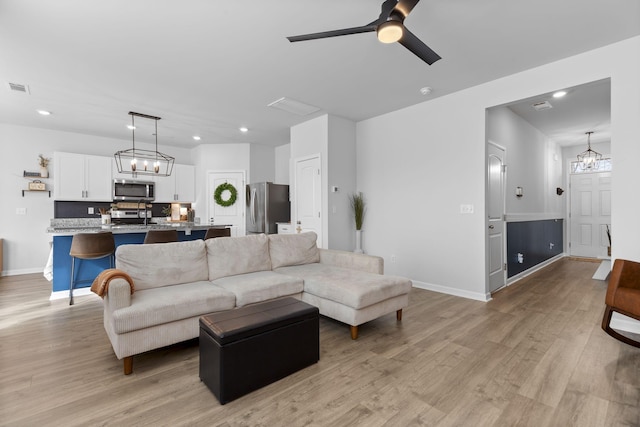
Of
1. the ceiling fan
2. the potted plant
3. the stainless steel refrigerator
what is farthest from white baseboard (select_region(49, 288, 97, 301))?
the ceiling fan

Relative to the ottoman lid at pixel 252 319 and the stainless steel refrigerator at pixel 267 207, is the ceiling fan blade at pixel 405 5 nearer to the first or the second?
the ottoman lid at pixel 252 319

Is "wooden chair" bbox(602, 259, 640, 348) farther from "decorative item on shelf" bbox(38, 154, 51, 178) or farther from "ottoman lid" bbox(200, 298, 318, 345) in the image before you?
"decorative item on shelf" bbox(38, 154, 51, 178)

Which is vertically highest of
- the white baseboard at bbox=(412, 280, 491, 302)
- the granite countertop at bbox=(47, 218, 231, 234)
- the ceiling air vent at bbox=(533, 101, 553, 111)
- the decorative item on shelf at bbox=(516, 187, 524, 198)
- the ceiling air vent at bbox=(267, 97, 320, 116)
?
the ceiling air vent at bbox=(533, 101, 553, 111)

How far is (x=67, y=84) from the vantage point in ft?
12.4

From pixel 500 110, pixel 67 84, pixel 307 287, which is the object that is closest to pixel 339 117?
pixel 500 110

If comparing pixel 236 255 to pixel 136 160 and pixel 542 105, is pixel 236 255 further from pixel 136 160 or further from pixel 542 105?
pixel 542 105

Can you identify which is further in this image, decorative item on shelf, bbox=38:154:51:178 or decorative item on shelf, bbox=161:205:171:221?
decorative item on shelf, bbox=161:205:171:221

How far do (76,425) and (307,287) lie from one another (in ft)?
6.33

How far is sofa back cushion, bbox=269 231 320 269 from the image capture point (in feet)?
11.7

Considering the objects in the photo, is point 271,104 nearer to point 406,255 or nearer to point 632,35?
point 406,255

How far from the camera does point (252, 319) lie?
2.00 m

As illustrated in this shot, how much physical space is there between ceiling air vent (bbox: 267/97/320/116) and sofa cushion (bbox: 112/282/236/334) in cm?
290

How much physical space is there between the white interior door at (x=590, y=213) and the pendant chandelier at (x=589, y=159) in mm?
193

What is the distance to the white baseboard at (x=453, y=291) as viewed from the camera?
3.88 metres
